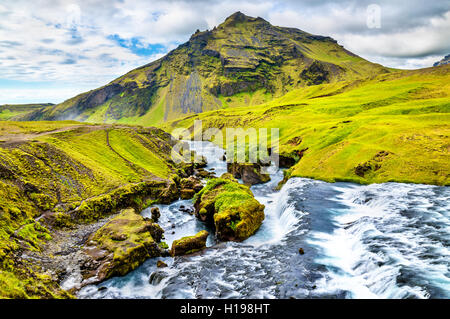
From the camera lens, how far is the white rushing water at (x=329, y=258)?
20609mm

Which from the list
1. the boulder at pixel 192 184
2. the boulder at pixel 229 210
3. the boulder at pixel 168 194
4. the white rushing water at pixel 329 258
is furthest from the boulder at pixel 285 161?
the boulder at pixel 229 210

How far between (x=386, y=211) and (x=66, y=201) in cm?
5004

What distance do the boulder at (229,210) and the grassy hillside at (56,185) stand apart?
1713 centimetres

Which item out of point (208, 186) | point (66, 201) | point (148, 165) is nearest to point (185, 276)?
point (208, 186)

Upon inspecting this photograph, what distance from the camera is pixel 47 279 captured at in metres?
21.9

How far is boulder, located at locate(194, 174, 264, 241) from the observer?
34031mm

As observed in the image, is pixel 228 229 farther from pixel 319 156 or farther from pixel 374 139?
pixel 374 139

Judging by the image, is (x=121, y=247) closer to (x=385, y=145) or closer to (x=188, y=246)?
(x=188, y=246)

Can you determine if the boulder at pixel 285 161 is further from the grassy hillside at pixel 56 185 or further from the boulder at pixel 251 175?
the grassy hillside at pixel 56 185

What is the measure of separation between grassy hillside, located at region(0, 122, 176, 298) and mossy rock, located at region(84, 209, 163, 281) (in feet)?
16.4

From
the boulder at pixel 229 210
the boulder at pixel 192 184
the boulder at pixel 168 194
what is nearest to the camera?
the boulder at pixel 229 210

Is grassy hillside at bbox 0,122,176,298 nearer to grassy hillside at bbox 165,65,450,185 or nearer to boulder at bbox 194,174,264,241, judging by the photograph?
boulder at bbox 194,174,264,241

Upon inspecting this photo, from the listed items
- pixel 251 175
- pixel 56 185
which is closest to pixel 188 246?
pixel 56 185

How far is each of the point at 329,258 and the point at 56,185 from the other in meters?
45.2
